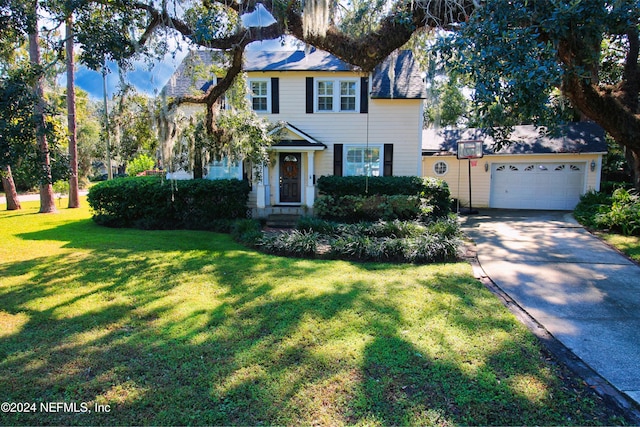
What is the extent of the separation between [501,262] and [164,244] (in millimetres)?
7240

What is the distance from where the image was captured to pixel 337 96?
41.7 ft

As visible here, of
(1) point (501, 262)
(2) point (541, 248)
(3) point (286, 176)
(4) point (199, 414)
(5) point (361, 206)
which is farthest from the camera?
(3) point (286, 176)

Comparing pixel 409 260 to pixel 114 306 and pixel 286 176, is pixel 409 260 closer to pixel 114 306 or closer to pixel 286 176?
pixel 114 306

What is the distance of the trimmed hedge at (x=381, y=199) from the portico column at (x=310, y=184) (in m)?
0.29

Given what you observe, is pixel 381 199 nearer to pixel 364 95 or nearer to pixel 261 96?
pixel 364 95

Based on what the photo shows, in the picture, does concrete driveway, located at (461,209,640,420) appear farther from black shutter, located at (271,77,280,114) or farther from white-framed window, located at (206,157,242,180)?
white-framed window, located at (206,157,242,180)

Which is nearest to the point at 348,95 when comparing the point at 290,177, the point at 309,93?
the point at 309,93

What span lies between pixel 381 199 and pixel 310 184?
2.57 metres

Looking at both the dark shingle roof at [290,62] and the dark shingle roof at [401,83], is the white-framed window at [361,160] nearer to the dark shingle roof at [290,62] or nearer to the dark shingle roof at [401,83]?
the dark shingle roof at [401,83]

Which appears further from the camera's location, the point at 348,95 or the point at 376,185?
the point at 348,95

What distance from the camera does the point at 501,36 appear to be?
4.07 metres

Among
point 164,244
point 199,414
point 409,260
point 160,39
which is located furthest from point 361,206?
point 199,414

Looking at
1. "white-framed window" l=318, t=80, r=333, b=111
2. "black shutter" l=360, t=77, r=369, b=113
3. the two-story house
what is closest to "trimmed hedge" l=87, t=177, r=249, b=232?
the two-story house

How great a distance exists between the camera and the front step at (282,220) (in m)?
11.1
